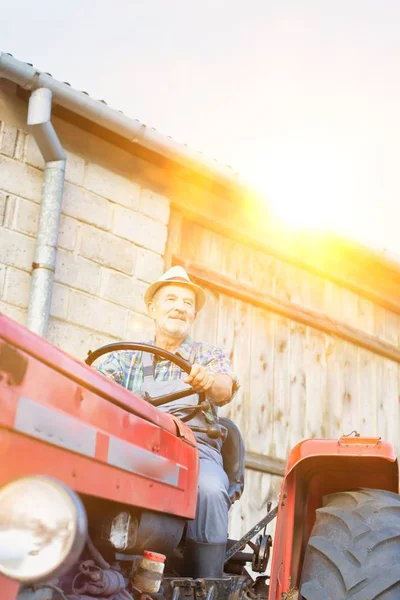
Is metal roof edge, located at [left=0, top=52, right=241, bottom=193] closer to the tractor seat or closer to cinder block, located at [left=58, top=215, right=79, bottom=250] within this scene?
cinder block, located at [left=58, top=215, right=79, bottom=250]

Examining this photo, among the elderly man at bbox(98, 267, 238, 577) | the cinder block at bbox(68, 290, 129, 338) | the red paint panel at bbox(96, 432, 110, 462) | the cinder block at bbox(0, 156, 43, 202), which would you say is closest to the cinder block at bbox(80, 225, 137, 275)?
the cinder block at bbox(68, 290, 129, 338)

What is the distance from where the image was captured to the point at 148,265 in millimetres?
5578

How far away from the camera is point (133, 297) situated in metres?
5.41

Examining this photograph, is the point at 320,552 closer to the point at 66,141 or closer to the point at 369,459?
the point at 369,459

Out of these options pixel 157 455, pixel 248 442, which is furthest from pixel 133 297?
pixel 157 455

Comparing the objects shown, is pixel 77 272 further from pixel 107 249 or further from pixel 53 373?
pixel 53 373

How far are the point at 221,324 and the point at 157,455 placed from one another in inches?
149

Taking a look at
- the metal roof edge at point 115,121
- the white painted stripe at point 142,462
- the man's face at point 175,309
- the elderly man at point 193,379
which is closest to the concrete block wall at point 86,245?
the metal roof edge at point 115,121

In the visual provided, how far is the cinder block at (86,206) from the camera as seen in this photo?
521 centimetres

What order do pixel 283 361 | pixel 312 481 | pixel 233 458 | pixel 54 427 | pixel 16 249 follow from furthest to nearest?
pixel 283 361
pixel 16 249
pixel 233 458
pixel 312 481
pixel 54 427

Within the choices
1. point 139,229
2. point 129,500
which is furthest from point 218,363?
point 139,229

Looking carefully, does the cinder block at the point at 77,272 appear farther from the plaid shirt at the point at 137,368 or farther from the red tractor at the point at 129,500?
the red tractor at the point at 129,500

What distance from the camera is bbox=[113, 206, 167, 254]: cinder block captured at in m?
5.50

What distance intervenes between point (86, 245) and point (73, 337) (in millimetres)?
647
